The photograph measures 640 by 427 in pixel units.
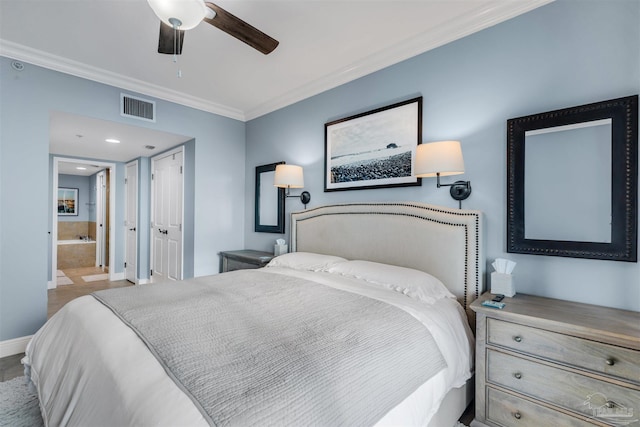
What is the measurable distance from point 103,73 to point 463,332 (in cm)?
392

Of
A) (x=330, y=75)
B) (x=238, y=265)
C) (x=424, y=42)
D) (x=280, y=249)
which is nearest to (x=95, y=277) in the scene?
(x=238, y=265)

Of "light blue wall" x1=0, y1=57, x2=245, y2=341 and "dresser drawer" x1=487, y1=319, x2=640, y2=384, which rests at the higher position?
"light blue wall" x1=0, y1=57, x2=245, y2=341

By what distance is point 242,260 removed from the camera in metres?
3.43

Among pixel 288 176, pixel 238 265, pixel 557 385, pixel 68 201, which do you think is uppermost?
pixel 288 176

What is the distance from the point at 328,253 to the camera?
288 centimetres

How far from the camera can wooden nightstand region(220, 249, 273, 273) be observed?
320 cm

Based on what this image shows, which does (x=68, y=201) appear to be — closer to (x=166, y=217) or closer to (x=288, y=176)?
(x=166, y=217)

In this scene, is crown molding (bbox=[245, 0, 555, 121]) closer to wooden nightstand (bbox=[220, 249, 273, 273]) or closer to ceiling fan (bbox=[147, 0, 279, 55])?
ceiling fan (bbox=[147, 0, 279, 55])

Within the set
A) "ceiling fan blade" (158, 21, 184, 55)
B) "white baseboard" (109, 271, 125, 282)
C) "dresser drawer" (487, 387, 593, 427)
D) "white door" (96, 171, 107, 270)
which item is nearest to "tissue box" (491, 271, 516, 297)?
"dresser drawer" (487, 387, 593, 427)

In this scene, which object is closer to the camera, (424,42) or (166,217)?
(424,42)

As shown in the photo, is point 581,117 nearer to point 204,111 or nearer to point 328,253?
point 328,253

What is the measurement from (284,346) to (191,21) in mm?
1677

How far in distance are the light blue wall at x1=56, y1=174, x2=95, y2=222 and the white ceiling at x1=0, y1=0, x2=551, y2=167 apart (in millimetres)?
5594

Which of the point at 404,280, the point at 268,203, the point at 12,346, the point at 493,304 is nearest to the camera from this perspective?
the point at 493,304
